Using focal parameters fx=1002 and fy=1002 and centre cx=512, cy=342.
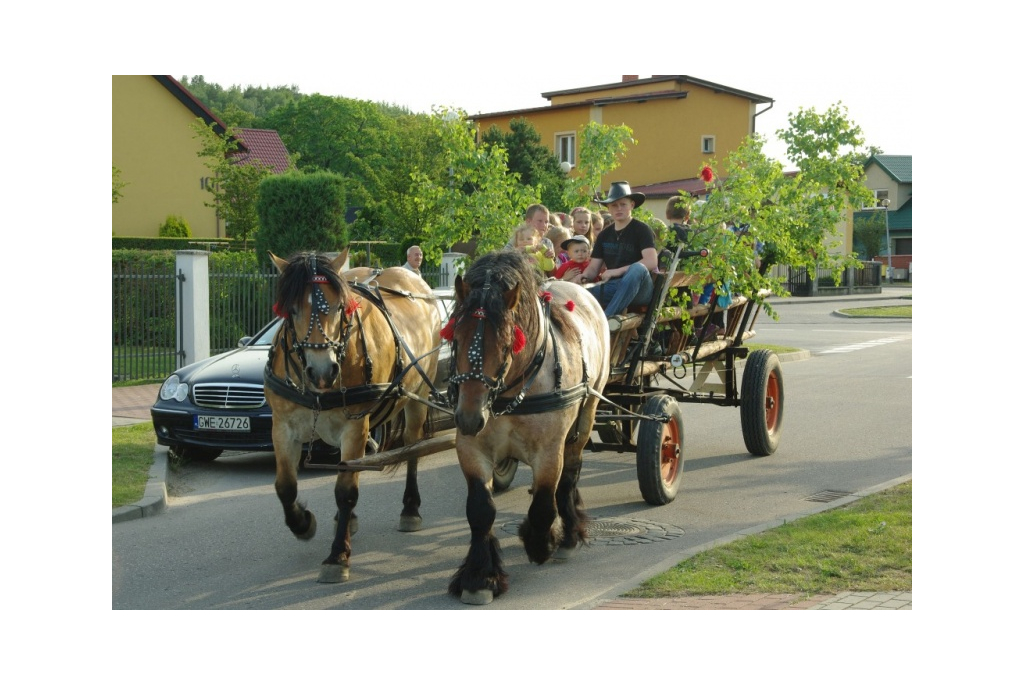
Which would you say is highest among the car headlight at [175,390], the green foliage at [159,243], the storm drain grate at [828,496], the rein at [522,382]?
the green foliage at [159,243]

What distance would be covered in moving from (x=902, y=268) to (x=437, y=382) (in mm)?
53980

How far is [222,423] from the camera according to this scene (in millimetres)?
9859

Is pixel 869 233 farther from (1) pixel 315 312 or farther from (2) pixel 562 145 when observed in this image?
(1) pixel 315 312

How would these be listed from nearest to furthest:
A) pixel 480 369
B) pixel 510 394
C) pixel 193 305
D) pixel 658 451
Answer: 1. pixel 480 369
2. pixel 510 394
3. pixel 658 451
4. pixel 193 305

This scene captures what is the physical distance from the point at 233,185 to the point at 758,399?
20.7m

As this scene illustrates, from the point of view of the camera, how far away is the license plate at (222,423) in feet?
32.1

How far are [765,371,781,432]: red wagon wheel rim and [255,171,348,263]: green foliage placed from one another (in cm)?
1165

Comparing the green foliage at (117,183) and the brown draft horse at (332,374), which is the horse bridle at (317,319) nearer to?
the brown draft horse at (332,374)

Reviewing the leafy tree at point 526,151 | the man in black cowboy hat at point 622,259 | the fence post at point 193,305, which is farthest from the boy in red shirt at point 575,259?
the leafy tree at point 526,151

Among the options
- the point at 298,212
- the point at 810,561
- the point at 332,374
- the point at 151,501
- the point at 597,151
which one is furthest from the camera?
Result: the point at 298,212

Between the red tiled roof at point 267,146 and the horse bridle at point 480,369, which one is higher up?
the red tiled roof at point 267,146

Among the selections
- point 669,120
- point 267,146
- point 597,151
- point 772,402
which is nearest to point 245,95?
point 267,146

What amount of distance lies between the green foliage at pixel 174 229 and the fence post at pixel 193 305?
42.8 feet

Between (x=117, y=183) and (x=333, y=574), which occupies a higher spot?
(x=117, y=183)
